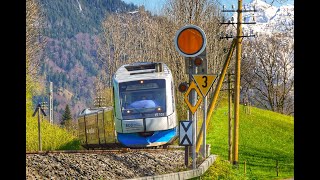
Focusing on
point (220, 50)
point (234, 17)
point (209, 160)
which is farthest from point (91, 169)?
point (220, 50)

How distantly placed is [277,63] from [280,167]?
2928cm

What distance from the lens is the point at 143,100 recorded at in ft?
85.2

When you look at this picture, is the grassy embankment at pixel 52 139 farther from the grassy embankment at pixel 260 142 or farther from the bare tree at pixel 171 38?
the grassy embankment at pixel 260 142

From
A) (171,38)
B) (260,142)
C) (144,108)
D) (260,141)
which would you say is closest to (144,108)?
(144,108)

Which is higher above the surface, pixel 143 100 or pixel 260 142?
pixel 143 100

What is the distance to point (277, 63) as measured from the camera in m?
73.5

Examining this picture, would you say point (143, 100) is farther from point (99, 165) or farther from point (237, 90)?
point (99, 165)

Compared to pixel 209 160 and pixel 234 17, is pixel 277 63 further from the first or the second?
pixel 209 160

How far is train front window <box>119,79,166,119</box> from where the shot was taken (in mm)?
25750

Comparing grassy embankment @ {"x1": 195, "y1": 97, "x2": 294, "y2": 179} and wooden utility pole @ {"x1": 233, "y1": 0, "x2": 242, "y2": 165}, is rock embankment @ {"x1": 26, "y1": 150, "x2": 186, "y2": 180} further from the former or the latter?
grassy embankment @ {"x1": 195, "y1": 97, "x2": 294, "y2": 179}

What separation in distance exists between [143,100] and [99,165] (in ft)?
33.6

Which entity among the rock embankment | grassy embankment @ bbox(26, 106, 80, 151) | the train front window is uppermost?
the train front window

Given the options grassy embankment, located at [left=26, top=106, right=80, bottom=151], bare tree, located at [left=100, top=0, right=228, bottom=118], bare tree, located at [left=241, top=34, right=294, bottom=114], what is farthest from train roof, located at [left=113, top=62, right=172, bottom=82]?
bare tree, located at [left=241, top=34, right=294, bottom=114]

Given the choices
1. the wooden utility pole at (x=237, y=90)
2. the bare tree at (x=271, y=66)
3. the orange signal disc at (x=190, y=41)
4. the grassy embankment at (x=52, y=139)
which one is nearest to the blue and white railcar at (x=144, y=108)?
the grassy embankment at (x=52, y=139)
